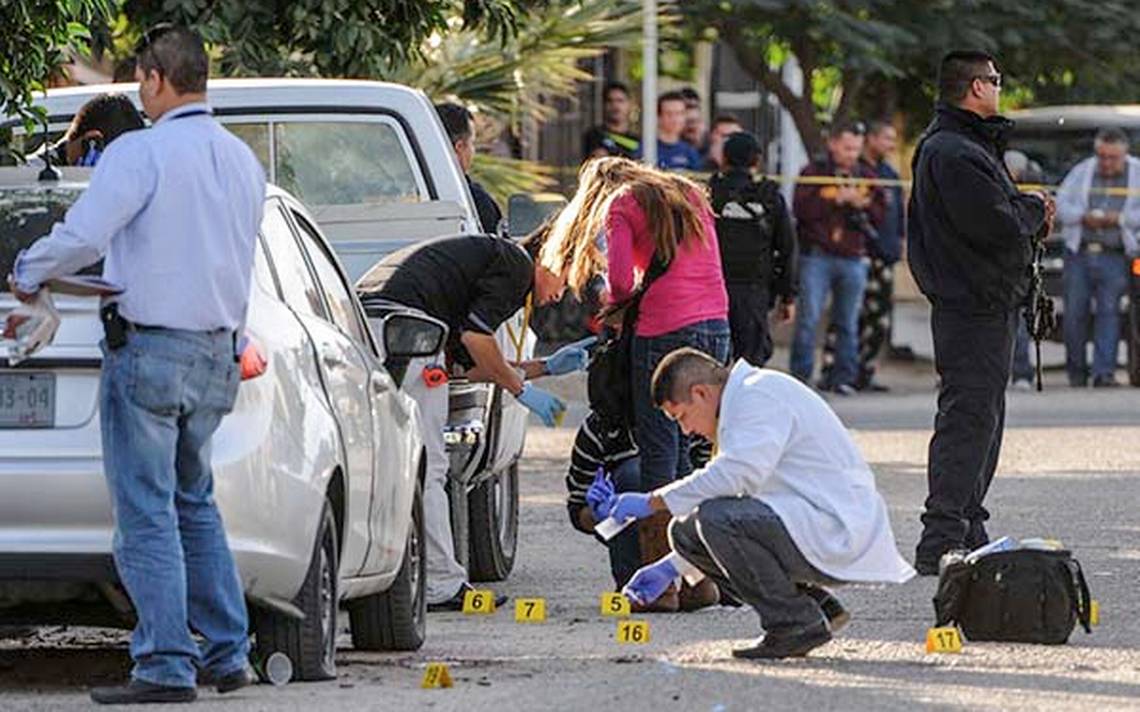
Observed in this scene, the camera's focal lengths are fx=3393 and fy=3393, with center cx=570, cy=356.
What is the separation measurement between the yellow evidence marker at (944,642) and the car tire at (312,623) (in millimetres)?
1950

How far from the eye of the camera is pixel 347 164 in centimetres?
1359

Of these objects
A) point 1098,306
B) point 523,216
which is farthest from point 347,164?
point 1098,306

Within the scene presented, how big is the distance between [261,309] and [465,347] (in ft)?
8.96

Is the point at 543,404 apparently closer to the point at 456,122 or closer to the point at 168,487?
the point at 456,122

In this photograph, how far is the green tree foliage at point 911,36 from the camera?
94.1 feet

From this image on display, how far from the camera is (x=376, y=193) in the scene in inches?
535

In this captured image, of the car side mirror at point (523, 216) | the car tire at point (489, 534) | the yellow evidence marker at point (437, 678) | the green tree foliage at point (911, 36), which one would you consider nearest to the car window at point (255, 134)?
the car side mirror at point (523, 216)

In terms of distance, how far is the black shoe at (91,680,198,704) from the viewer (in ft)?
28.9

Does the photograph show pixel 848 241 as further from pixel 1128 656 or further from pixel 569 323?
pixel 1128 656

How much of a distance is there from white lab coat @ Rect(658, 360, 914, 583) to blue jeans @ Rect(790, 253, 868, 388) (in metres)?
14.1

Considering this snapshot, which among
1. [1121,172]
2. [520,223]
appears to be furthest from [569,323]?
[520,223]

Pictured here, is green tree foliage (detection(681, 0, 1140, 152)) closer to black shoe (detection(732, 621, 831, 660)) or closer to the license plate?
black shoe (detection(732, 621, 831, 660))

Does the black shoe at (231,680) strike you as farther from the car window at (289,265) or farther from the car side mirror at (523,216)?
the car side mirror at (523,216)

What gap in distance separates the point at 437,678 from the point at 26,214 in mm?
1805
